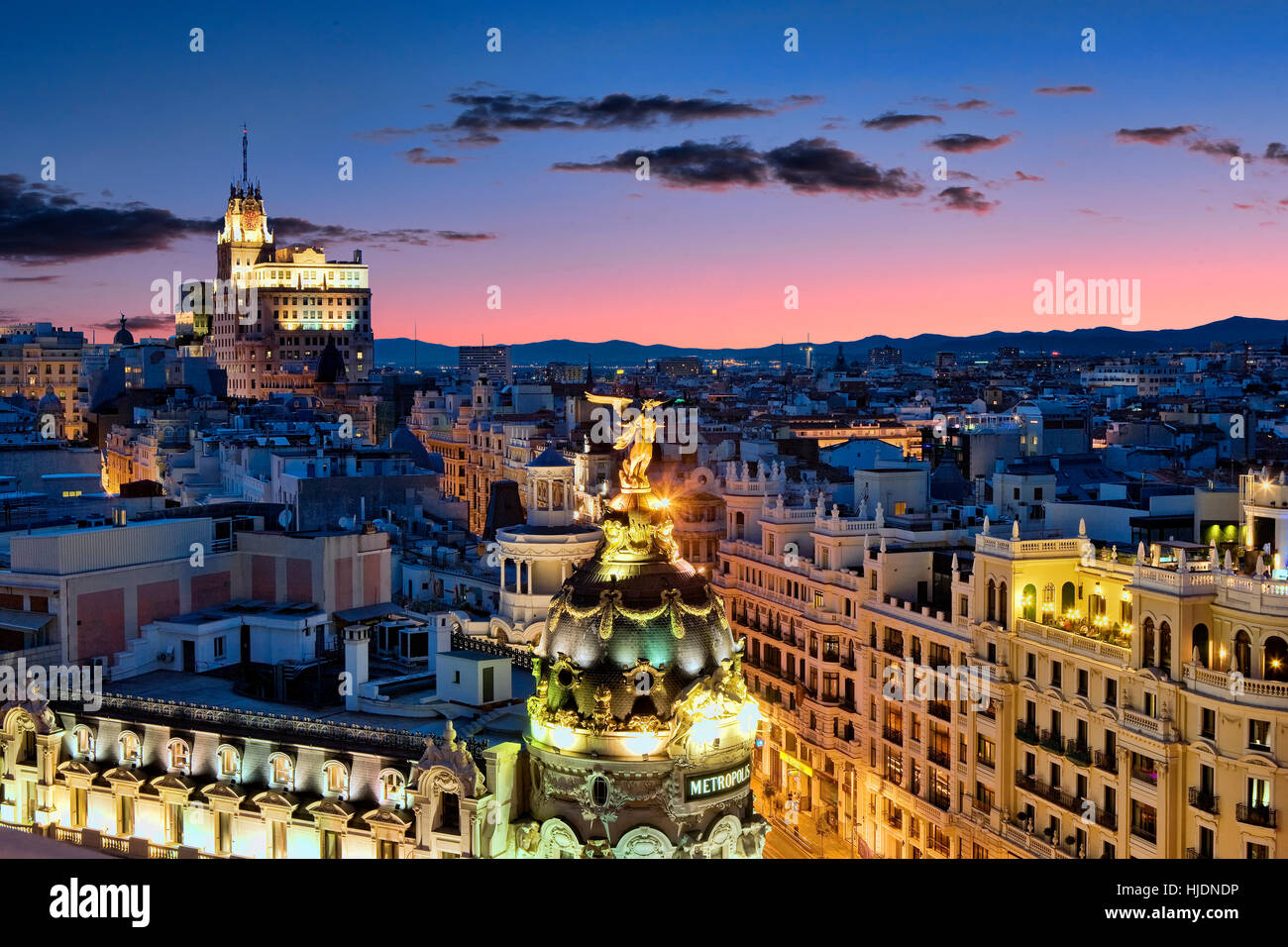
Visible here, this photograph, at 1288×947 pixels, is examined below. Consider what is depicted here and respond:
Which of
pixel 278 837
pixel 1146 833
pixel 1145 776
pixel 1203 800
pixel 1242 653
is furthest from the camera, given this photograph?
pixel 1145 776

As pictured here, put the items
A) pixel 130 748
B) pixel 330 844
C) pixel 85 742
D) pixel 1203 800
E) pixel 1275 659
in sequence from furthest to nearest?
pixel 1203 800
pixel 1275 659
pixel 85 742
pixel 130 748
pixel 330 844

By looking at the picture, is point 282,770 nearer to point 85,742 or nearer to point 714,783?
point 85,742

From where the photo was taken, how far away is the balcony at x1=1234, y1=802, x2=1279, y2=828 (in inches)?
1470

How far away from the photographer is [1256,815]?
124 feet

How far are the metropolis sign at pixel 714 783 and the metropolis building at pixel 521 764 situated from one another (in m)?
0.04

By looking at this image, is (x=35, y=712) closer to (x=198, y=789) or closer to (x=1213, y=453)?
(x=198, y=789)

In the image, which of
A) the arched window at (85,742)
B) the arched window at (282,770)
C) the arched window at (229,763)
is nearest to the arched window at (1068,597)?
the arched window at (282,770)

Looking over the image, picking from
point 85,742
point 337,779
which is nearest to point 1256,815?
point 337,779

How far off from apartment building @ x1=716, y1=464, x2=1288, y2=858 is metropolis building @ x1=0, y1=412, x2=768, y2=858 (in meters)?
14.9

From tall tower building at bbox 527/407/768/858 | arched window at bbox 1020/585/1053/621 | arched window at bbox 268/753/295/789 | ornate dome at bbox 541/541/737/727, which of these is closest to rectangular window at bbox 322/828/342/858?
arched window at bbox 268/753/295/789

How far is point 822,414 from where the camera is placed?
566ft

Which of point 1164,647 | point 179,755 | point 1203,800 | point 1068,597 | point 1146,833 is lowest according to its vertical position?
point 1146,833

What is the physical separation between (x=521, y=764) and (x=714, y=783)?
4.55 metres
